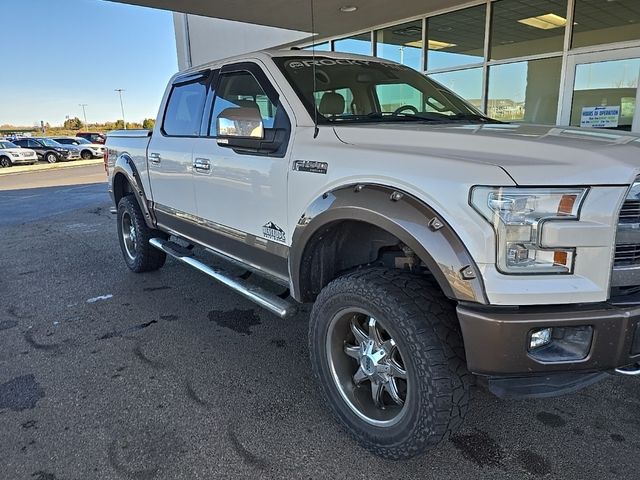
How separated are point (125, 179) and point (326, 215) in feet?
13.2

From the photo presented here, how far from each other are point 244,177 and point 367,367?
5.11ft

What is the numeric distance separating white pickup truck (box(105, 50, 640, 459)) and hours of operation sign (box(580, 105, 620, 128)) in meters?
5.14

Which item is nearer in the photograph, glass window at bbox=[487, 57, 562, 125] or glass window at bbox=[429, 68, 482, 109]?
glass window at bbox=[487, 57, 562, 125]

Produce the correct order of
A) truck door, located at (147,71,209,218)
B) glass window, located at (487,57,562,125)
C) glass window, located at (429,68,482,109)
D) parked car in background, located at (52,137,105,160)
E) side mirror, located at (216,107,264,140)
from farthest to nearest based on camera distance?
parked car in background, located at (52,137,105,160) < glass window, located at (429,68,482,109) < glass window, located at (487,57,562,125) < truck door, located at (147,71,209,218) < side mirror, located at (216,107,264,140)

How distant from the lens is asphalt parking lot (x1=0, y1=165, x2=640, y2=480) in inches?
94.2

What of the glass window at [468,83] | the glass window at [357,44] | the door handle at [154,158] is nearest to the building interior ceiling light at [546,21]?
the glass window at [468,83]

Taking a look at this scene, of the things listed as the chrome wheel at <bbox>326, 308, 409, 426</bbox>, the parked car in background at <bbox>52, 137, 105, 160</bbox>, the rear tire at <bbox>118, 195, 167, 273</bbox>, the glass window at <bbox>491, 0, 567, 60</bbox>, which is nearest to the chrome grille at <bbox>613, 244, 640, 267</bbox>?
the chrome wheel at <bbox>326, 308, 409, 426</bbox>

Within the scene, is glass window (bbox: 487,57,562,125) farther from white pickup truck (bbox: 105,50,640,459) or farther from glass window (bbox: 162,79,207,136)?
glass window (bbox: 162,79,207,136)

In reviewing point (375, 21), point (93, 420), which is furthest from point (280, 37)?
point (93, 420)

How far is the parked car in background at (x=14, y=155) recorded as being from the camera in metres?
28.7

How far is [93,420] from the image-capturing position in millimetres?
2789

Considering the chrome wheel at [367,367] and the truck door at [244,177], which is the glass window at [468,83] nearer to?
the truck door at [244,177]

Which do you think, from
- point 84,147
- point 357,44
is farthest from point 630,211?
point 84,147

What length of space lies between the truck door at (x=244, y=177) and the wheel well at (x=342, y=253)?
0.26 metres
